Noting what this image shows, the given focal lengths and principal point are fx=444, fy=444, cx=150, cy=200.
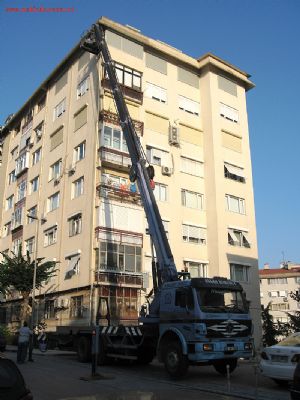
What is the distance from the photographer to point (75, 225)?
104 ft

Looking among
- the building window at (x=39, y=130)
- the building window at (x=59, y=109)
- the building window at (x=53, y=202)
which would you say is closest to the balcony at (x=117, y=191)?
the building window at (x=53, y=202)

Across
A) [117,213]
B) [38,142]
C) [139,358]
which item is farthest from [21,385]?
[38,142]

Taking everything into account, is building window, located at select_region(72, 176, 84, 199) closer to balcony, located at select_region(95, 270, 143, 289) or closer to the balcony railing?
the balcony railing

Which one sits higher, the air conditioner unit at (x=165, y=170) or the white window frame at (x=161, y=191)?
the air conditioner unit at (x=165, y=170)

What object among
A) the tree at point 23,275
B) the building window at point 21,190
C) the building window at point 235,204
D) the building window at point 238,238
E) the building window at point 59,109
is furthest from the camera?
the building window at point 21,190

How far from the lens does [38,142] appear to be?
41.0 meters

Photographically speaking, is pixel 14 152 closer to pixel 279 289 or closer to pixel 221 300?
pixel 221 300

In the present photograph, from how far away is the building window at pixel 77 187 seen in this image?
1265 inches

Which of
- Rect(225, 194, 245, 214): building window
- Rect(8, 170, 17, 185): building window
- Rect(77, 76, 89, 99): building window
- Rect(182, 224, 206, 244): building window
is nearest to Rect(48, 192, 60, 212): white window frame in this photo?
Rect(77, 76, 89, 99): building window

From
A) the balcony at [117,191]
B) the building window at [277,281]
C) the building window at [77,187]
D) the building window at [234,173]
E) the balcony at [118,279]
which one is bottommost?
the balcony at [118,279]

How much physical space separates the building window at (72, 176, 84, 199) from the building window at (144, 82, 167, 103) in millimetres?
8824

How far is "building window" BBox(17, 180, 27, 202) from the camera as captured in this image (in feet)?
137

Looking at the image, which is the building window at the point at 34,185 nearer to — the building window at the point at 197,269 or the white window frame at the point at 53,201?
the white window frame at the point at 53,201

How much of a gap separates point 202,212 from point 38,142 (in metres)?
16.7
